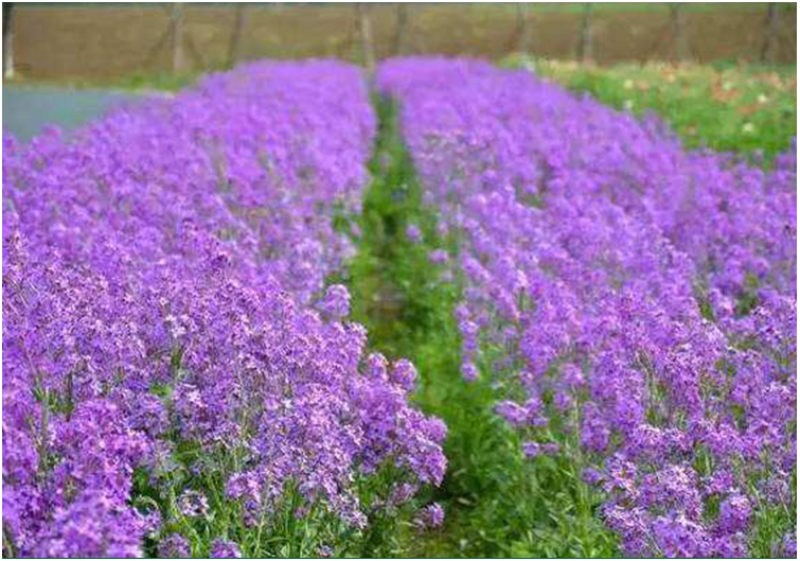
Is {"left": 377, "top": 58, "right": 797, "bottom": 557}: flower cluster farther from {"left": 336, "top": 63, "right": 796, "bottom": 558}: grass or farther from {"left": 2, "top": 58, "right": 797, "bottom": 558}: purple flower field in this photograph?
{"left": 336, "top": 63, "right": 796, "bottom": 558}: grass

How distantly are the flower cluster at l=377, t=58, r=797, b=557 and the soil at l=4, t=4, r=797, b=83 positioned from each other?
20.3 metres

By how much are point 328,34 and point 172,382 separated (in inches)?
1118

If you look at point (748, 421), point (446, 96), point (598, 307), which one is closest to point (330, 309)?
point (598, 307)

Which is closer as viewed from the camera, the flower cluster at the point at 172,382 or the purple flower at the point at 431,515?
the flower cluster at the point at 172,382

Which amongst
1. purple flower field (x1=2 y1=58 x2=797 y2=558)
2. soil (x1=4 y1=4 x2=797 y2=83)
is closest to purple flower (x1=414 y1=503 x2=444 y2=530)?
purple flower field (x1=2 y1=58 x2=797 y2=558)

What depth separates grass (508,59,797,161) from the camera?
1309cm

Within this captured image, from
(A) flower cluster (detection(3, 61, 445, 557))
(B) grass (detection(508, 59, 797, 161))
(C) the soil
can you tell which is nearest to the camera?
(A) flower cluster (detection(3, 61, 445, 557))

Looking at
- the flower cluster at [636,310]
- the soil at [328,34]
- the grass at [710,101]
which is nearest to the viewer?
the flower cluster at [636,310]

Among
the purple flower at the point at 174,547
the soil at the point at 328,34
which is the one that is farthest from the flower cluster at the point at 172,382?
the soil at the point at 328,34

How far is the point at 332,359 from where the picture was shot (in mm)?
4539

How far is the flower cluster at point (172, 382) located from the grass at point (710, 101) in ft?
18.5

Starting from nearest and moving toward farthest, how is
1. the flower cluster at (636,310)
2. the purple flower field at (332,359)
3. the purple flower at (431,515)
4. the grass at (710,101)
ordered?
1. the purple flower field at (332,359)
2. the flower cluster at (636,310)
3. the purple flower at (431,515)
4. the grass at (710,101)

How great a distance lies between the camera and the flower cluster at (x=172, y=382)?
337 centimetres

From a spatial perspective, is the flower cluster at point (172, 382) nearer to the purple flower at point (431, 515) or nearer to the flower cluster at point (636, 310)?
the purple flower at point (431, 515)
